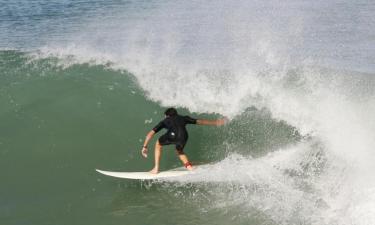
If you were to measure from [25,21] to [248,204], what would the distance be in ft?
70.9

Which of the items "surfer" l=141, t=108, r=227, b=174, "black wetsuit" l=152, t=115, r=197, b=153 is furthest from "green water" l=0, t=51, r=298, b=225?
"black wetsuit" l=152, t=115, r=197, b=153

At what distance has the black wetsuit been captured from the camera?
9195 millimetres

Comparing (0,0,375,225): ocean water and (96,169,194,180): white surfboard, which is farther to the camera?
(96,169,194,180): white surfboard

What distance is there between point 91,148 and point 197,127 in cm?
281

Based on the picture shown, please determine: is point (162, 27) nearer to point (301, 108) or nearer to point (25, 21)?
point (25, 21)

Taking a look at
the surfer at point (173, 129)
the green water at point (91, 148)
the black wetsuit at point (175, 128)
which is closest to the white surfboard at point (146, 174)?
the surfer at point (173, 129)

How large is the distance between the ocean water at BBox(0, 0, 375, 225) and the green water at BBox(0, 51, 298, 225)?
0.11 feet

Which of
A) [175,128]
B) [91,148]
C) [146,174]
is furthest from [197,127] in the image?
[91,148]

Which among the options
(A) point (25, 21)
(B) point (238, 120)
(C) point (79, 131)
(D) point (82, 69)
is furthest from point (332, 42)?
(A) point (25, 21)

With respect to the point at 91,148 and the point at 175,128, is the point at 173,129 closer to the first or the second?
the point at 175,128

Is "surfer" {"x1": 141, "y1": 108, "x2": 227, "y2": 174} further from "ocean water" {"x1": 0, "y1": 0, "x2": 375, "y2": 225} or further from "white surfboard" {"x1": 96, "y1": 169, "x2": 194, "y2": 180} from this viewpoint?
"ocean water" {"x1": 0, "y1": 0, "x2": 375, "y2": 225}

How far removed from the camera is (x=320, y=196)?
8.38 metres

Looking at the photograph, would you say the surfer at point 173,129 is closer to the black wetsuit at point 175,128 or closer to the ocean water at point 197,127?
the black wetsuit at point 175,128

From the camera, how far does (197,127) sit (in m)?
11.6
